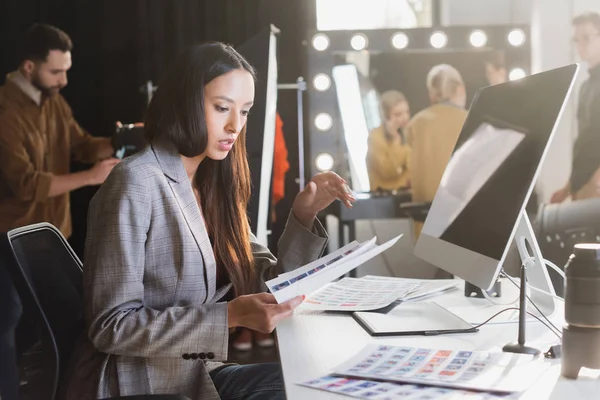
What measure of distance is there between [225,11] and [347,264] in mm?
3318

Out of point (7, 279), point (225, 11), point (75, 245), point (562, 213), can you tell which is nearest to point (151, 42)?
point (225, 11)

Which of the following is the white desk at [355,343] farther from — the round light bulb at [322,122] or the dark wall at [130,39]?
the dark wall at [130,39]

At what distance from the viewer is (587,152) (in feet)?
11.3

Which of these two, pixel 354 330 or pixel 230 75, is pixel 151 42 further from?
pixel 354 330

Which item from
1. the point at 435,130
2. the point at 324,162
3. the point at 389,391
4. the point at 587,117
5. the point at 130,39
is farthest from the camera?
the point at 130,39

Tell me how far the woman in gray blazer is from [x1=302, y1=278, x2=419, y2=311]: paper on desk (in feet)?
0.31

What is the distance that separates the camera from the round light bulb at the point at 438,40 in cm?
370

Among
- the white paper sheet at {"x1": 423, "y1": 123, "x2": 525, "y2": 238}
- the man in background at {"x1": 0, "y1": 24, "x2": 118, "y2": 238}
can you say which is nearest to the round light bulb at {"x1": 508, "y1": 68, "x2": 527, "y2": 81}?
the man in background at {"x1": 0, "y1": 24, "x2": 118, "y2": 238}

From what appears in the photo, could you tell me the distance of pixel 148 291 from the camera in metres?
1.18

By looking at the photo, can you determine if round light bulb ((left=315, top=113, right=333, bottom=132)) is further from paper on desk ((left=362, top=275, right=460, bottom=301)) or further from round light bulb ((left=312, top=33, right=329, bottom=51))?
paper on desk ((left=362, top=275, right=460, bottom=301))

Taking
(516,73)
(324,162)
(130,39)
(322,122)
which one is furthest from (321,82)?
(130,39)

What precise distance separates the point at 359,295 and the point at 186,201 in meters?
0.41

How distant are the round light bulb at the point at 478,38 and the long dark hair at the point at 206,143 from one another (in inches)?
97.7

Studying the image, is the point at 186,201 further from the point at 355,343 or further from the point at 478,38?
the point at 478,38
